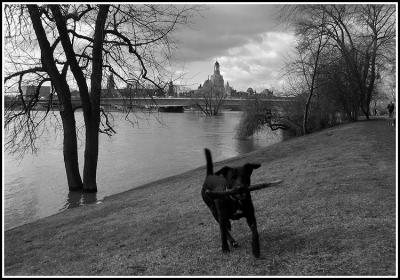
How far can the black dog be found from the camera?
493cm

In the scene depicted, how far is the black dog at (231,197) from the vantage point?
493 centimetres

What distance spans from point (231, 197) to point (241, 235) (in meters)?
1.52

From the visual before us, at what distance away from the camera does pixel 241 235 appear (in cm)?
645

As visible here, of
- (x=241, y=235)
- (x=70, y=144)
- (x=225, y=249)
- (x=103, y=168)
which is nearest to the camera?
(x=225, y=249)

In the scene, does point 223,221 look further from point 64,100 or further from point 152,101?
point 152,101

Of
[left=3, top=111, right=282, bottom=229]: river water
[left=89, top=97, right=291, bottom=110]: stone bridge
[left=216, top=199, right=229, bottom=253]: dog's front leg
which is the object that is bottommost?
[left=3, top=111, right=282, bottom=229]: river water

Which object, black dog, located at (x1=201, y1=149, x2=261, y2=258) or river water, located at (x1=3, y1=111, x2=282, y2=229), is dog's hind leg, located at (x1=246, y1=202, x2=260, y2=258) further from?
river water, located at (x1=3, y1=111, x2=282, y2=229)

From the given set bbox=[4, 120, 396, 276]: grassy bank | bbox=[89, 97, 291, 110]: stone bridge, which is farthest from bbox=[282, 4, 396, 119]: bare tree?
bbox=[4, 120, 396, 276]: grassy bank

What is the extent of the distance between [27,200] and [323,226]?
12.3 metres

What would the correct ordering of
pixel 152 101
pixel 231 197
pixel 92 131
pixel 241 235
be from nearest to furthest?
1. pixel 231 197
2. pixel 241 235
3. pixel 92 131
4. pixel 152 101

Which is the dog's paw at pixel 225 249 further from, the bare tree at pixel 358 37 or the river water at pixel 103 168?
the bare tree at pixel 358 37

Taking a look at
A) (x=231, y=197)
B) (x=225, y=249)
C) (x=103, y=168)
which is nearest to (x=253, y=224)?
(x=231, y=197)

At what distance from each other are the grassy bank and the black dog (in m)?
0.53

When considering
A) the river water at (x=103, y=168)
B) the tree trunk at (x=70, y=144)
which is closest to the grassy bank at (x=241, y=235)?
the river water at (x=103, y=168)
